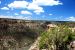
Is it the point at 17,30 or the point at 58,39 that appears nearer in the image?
the point at 58,39

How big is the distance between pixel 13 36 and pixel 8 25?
4245 millimetres

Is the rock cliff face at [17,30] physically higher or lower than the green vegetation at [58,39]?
lower

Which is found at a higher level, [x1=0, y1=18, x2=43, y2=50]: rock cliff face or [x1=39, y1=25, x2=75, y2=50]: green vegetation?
[x1=39, y1=25, x2=75, y2=50]: green vegetation

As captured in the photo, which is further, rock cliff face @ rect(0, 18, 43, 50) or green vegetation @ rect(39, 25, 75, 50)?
rock cliff face @ rect(0, 18, 43, 50)

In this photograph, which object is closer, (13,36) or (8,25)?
(13,36)

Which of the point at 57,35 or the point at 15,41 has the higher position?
the point at 57,35

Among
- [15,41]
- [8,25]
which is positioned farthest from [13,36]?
[8,25]

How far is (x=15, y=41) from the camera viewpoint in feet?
125

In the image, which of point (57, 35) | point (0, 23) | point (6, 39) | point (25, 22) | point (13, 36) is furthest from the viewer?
point (25, 22)

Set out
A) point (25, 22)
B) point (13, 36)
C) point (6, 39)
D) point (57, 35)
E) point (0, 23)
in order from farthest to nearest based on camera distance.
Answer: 1. point (25, 22)
2. point (0, 23)
3. point (13, 36)
4. point (6, 39)
5. point (57, 35)

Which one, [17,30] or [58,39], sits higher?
[58,39]

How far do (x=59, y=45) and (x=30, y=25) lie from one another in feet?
111

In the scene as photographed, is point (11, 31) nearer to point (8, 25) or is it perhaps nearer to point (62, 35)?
point (8, 25)

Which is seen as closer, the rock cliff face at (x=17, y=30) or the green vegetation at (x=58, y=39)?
the green vegetation at (x=58, y=39)
